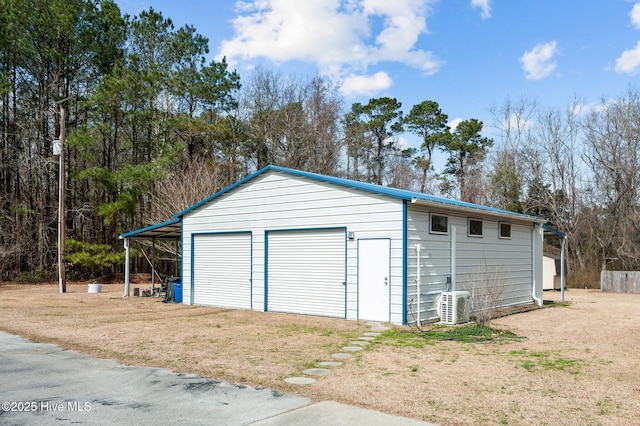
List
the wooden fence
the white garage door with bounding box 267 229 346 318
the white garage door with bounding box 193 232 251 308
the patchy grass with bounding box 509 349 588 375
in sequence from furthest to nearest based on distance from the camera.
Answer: the wooden fence → the white garage door with bounding box 193 232 251 308 → the white garage door with bounding box 267 229 346 318 → the patchy grass with bounding box 509 349 588 375

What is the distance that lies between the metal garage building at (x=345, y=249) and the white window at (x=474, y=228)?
27 mm

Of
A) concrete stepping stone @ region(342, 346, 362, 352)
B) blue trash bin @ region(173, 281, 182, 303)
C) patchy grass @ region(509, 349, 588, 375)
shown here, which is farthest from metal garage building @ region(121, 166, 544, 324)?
patchy grass @ region(509, 349, 588, 375)

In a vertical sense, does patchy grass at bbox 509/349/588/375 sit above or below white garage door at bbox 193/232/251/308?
below

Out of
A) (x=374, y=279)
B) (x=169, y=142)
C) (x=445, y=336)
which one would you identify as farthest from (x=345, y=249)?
(x=169, y=142)

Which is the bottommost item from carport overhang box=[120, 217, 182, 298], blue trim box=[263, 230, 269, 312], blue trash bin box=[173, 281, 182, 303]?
blue trash bin box=[173, 281, 182, 303]

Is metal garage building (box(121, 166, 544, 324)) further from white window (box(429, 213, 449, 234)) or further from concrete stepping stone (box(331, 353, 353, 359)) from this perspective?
concrete stepping stone (box(331, 353, 353, 359))

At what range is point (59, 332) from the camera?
10086 mm

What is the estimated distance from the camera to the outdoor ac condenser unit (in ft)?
36.4

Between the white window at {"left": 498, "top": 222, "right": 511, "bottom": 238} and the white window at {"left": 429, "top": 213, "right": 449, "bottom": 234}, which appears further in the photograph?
the white window at {"left": 498, "top": 222, "right": 511, "bottom": 238}

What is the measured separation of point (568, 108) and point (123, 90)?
84.2 feet

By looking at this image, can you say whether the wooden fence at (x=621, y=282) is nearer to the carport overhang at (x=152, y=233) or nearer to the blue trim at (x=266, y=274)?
the blue trim at (x=266, y=274)

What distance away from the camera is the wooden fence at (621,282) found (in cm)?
2217

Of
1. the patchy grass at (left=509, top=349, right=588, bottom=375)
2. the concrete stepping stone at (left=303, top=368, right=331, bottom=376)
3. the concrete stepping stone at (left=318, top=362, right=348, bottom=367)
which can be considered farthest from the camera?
the concrete stepping stone at (left=318, top=362, right=348, bottom=367)

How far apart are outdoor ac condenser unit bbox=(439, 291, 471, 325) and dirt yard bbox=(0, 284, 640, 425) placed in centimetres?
88
